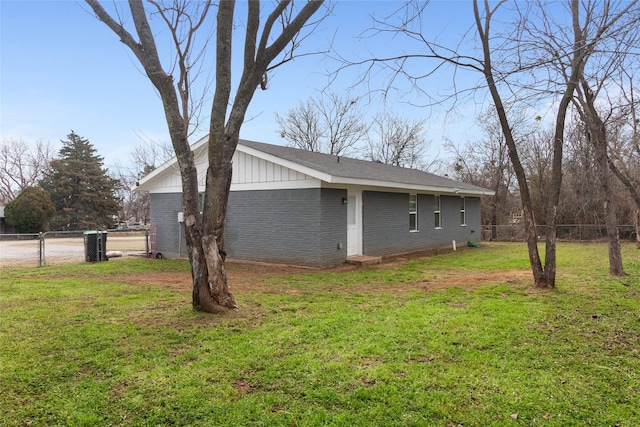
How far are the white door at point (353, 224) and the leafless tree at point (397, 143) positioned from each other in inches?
707

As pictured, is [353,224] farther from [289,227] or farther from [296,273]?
[296,273]

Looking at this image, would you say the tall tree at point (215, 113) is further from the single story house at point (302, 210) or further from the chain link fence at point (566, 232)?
the chain link fence at point (566, 232)

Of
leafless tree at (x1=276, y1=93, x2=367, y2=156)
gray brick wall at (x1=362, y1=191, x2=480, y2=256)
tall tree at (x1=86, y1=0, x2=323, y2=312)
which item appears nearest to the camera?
tall tree at (x1=86, y1=0, x2=323, y2=312)

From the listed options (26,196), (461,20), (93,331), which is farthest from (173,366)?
(26,196)

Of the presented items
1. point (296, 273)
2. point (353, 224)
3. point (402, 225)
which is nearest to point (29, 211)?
point (353, 224)

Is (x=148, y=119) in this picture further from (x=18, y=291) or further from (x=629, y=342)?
(x=629, y=342)

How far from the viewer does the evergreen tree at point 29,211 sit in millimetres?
25913

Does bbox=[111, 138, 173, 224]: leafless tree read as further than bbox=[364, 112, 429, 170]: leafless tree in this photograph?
Yes

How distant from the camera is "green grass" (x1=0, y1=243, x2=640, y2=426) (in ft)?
9.62

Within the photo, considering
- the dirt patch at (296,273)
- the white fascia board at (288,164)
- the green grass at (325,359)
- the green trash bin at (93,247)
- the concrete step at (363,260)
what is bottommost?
the green grass at (325,359)

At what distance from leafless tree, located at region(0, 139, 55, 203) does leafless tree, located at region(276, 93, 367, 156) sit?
23.3 m

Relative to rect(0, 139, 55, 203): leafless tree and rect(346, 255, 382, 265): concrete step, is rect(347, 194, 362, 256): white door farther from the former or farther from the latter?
rect(0, 139, 55, 203): leafless tree

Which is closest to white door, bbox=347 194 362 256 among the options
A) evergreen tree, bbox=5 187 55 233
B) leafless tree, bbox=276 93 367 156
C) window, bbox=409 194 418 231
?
window, bbox=409 194 418 231

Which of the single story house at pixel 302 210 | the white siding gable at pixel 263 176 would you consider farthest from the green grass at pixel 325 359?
the white siding gable at pixel 263 176
